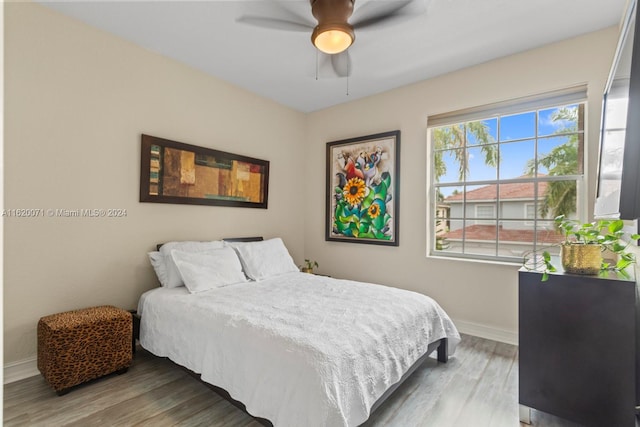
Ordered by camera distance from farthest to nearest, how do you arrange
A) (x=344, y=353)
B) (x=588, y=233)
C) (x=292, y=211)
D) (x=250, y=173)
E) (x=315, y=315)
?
(x=292, y=211), (x=250, y=173), (x=315, y=315), (x=588, y=233), (x=344, y=353)

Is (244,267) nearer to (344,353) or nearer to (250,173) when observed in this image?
(250,173)

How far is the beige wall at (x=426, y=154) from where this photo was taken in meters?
2.90

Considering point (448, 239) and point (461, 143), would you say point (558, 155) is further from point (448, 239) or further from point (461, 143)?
point (448, 239)

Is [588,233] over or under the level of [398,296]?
over

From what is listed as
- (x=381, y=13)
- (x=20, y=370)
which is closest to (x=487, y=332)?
(x=381, y=13)

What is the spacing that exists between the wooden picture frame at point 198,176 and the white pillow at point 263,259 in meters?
0.61

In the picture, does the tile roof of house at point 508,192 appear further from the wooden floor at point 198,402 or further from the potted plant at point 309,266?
the potted plant at point 309,266

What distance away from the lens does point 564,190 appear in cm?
307

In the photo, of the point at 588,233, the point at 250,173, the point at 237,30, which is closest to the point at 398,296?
the point at 588,233

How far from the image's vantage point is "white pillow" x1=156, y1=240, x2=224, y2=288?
297 cm

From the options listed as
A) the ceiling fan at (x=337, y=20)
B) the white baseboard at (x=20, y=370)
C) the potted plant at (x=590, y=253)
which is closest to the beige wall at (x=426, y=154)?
the potted plant at (x=590, y=253)

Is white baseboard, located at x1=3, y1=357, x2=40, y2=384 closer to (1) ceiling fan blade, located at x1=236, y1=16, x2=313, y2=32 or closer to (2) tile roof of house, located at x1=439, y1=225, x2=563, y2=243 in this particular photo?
(1) ceiling fan blade, located at x1=236, y1=16, x2=313, y2=32

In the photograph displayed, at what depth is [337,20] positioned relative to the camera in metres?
2.24

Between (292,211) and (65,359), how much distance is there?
9.50 feet
